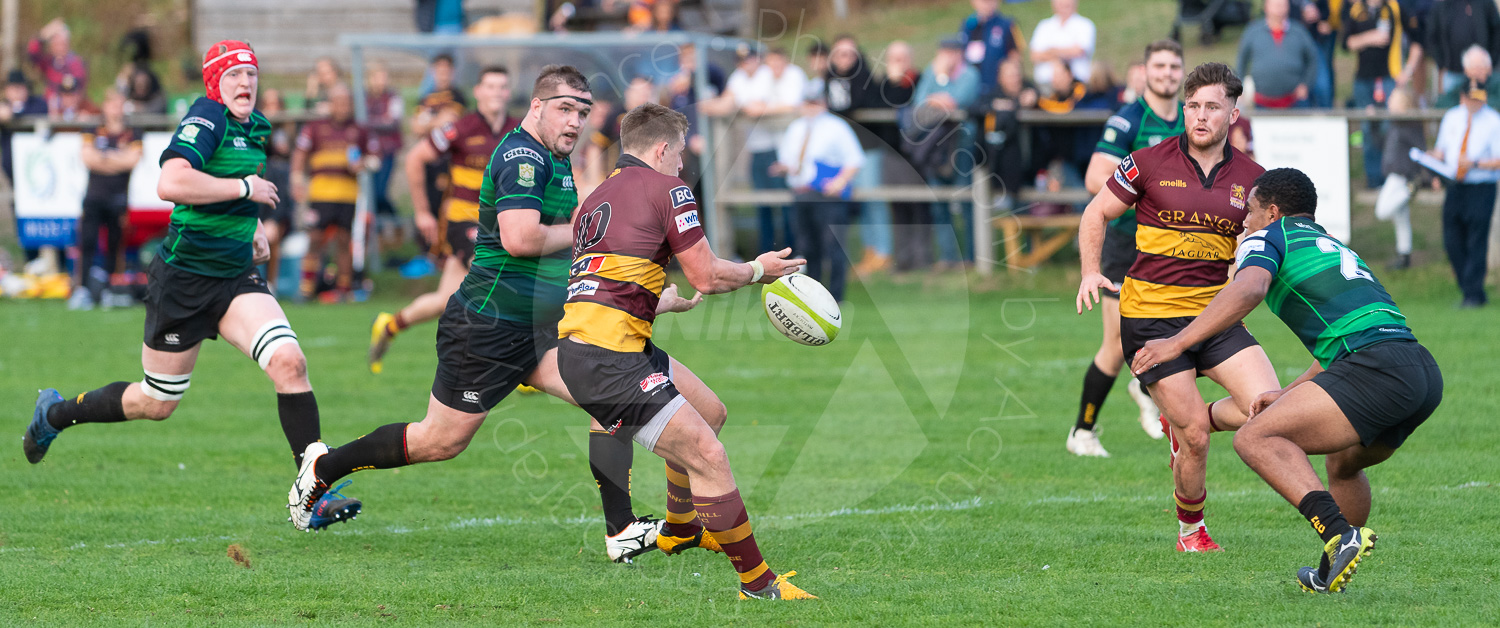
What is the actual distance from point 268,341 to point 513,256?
1.50 metres

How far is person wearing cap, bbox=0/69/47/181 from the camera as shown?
19125mm

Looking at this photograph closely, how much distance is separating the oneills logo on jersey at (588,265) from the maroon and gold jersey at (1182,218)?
7.92ft

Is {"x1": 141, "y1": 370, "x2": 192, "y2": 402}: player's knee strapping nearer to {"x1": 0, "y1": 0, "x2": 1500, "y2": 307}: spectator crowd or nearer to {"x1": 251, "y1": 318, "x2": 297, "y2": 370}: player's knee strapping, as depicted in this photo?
{"x1": 251, "y1": 318, "x2": 297, "y2": 370}: player's knee strapping

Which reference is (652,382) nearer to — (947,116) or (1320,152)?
(1320,152)

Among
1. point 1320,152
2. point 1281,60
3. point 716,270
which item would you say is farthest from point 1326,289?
point 1281,60

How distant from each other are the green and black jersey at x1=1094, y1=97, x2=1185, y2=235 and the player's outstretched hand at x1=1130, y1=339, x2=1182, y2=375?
232 centimetres

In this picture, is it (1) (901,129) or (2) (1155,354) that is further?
(1) (901,129)

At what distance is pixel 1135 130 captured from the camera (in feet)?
26.3

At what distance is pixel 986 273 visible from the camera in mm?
16812

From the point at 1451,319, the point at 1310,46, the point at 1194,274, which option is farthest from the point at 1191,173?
the point at 1310,46

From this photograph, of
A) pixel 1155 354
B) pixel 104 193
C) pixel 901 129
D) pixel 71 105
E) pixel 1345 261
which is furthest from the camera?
pixel 71 105

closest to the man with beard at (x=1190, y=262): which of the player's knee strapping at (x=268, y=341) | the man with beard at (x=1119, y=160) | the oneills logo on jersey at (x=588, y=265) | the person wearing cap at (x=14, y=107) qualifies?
the man with beard at (x=1119, y=160)

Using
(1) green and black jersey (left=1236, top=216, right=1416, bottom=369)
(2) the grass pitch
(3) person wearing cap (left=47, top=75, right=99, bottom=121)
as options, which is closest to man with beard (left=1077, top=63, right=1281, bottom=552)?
(2) the grass pitch

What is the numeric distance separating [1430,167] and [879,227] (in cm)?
573
